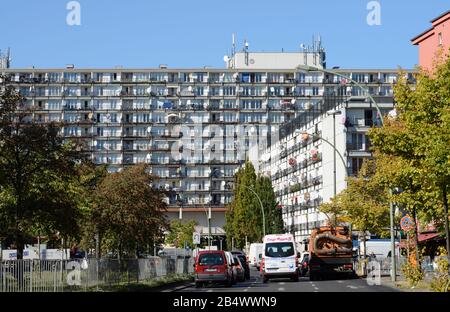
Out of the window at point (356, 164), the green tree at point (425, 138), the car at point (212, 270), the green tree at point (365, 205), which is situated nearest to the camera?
the green tree at point (425, 138)

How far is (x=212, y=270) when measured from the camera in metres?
42.2

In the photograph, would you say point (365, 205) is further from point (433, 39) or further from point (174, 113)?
point (174, 113)

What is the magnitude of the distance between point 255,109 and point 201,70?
1383 centimetres

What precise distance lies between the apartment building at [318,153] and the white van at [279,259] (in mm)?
31462

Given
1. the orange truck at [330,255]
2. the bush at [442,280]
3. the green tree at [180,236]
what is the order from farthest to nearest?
the green tree at [180,236] < the orange truck at [330,255] < the bush at [442,280]

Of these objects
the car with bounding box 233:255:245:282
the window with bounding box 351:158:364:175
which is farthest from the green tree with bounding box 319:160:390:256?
the window with bounding box 351:158:364:175

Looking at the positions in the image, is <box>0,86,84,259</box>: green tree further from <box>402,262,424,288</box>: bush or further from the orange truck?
the orange truck

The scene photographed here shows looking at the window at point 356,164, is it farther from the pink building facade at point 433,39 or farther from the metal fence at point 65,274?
the metal fence at point 65,274

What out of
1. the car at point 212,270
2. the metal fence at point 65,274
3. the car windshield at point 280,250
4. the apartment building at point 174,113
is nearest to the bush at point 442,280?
the metal fence at point 65,274

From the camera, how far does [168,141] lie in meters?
164

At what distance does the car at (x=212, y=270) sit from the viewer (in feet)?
138

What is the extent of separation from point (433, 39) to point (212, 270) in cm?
3728

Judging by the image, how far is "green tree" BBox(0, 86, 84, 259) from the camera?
3077 centimetres

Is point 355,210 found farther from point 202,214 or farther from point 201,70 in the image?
point 201,70
